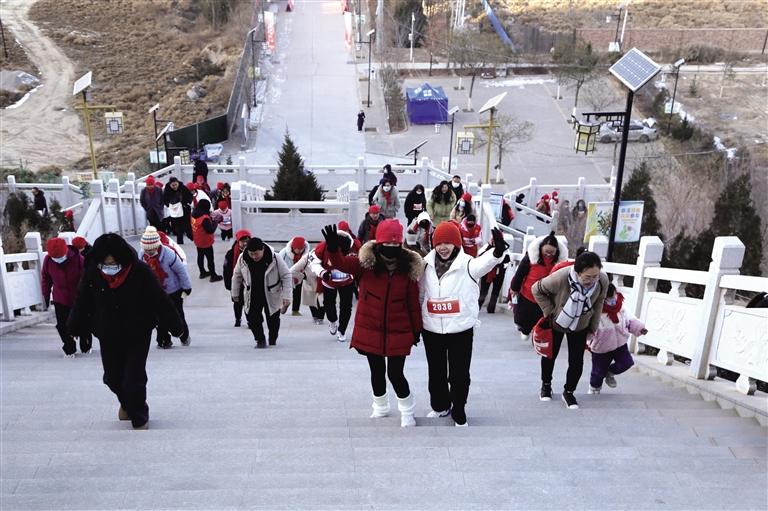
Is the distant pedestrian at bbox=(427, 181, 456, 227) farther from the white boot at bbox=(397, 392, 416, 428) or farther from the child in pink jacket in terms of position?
the white boot at bbox=(397, 392, 416, 428)

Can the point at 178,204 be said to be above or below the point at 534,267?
below

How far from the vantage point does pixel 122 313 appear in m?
5.30

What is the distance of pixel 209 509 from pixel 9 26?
188 feet

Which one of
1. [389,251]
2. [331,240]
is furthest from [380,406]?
[331,240]

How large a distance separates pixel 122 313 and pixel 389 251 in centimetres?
205

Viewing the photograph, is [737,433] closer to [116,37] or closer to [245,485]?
[245,485]

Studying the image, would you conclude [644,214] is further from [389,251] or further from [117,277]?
[117,277]

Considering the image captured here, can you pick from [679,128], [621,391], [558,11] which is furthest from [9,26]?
[621,391]

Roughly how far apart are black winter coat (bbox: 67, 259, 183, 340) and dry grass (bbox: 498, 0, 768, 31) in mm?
54514

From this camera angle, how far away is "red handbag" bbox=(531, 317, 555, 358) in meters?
5.85

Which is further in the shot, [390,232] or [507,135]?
[507,135]

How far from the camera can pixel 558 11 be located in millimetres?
59312

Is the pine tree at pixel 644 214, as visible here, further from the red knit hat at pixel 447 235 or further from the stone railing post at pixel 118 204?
the red knit hat at pixel 447 235

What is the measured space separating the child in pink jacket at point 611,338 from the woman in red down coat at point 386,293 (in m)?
1.88
